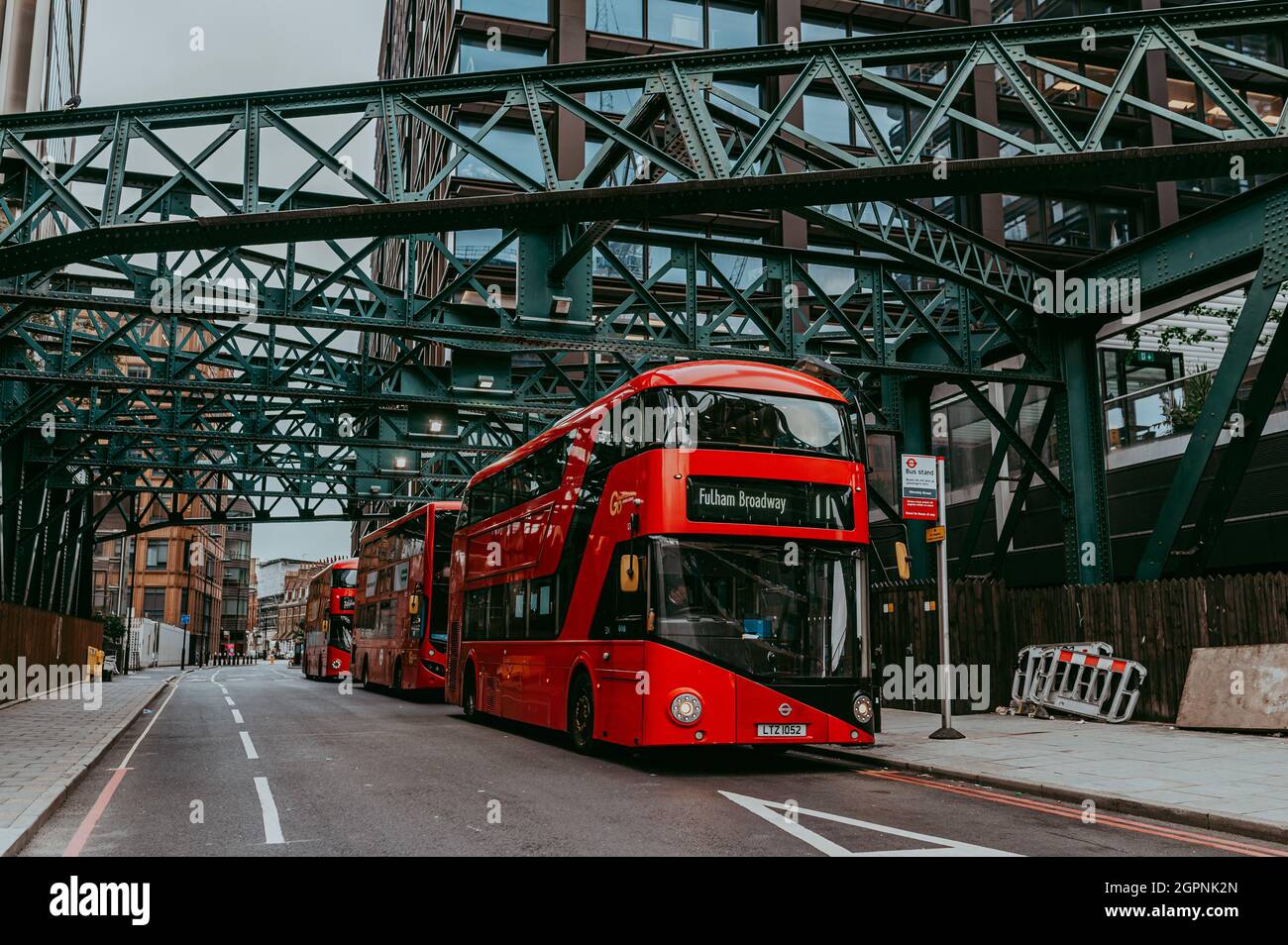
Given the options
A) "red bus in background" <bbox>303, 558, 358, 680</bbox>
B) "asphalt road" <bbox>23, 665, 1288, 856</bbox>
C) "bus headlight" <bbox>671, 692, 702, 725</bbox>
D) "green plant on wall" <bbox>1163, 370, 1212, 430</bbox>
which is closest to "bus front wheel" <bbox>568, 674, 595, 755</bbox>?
"asphalt road" <bbox>23, 665, 1288, 856</bbox>

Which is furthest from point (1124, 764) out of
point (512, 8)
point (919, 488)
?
point (512, 8)

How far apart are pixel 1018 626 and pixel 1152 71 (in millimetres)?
25149

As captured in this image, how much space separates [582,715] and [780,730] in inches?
113

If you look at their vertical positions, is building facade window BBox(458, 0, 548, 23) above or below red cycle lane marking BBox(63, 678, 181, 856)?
above

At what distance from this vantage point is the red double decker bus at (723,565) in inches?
431

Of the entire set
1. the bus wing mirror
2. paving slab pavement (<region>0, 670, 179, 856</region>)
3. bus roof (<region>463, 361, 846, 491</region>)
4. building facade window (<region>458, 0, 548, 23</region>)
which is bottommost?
paving slab pavement (<region>0, 670, 179, 856</region>)

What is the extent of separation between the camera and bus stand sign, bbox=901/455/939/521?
1444 cm

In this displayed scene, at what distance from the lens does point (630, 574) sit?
36.2ft

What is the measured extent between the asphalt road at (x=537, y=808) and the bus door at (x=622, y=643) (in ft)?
1.78

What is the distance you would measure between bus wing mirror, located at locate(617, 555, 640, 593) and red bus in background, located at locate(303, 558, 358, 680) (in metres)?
25.0

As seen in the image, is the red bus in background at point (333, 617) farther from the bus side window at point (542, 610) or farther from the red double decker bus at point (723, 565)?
the red double decker bus at point (723, 565)

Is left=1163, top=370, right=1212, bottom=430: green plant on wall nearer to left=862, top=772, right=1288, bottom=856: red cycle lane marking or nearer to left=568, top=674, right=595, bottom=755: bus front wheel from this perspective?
left=862, top=772, right=1288, bottom=856: red cycle lane marking

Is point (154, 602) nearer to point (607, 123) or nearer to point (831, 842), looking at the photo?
point (607, 123)
